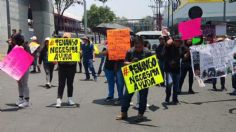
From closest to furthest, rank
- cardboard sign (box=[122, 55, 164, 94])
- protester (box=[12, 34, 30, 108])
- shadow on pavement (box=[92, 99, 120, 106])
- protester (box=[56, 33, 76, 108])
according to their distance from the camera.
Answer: cardboard sign (box=[122, 55, 164, 94]) < protester (box=[12, 34, 30, 108]) < protester (box=[56, 33, 76, 108]) < shadow on pavement (box=[92, 99, 120, 106])

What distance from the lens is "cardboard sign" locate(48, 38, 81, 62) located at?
1142cm

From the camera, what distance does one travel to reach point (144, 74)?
9344mm

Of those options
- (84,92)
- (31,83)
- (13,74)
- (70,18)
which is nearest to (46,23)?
(31,83)

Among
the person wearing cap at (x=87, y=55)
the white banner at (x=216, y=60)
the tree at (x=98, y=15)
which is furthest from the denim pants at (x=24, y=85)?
the tree at (x=98, y=15)

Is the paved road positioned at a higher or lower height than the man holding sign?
lower

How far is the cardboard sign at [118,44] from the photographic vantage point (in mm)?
11812

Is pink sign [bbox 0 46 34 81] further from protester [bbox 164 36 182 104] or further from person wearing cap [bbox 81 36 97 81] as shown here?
person wearing cap [bbox 81 36 97 81]

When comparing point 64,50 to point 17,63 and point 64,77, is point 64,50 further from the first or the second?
point 17,63

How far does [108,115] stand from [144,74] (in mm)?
1375

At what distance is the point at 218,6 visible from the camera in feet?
214

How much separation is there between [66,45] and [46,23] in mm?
28471

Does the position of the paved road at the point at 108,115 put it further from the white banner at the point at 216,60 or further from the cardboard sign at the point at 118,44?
the cardboard sign at the point at 118,44

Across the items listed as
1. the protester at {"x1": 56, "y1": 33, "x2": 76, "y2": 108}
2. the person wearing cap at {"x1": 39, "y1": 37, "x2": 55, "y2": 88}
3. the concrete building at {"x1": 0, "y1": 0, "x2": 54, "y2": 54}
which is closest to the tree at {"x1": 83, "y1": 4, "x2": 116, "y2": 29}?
the concrete building at {"x1": 0, "y1": 0, "x2": 54, "y2": 54}

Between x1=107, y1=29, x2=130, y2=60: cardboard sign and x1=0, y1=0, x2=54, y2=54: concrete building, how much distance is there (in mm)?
15698
